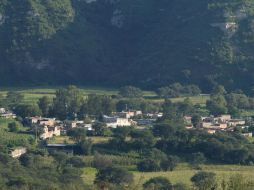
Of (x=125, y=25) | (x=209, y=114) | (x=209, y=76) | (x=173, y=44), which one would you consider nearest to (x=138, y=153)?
(x=209, y=114)

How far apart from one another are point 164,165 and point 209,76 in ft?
144

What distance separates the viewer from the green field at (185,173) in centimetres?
5453

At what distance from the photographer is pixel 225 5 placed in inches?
4429

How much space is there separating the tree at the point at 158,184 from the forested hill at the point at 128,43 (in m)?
48.1

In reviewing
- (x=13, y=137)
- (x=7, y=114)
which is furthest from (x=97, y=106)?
(x=13, y=137)

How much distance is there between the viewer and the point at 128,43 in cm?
12188

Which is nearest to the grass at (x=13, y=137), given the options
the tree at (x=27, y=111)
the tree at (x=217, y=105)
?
the tree at (x=27, y=111)

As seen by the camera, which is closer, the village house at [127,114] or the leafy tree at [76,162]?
the leafy tree at [76,162]

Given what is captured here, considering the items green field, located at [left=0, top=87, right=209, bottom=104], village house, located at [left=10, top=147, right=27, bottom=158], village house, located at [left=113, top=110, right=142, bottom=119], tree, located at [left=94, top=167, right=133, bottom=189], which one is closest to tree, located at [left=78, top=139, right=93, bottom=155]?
village house, located at [left=10, top=147, right=27, bottom=158]

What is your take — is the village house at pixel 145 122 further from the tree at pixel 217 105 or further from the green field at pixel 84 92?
the green field at pixel 84 92

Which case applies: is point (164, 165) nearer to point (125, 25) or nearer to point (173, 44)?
point (173, 44)

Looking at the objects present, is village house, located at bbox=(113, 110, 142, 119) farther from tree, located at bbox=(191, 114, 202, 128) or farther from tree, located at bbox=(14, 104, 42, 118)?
tree, located at bbox=(14, 104, 42, 118)

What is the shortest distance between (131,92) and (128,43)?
28.7 metres

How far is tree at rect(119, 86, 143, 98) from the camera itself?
3652 inches
